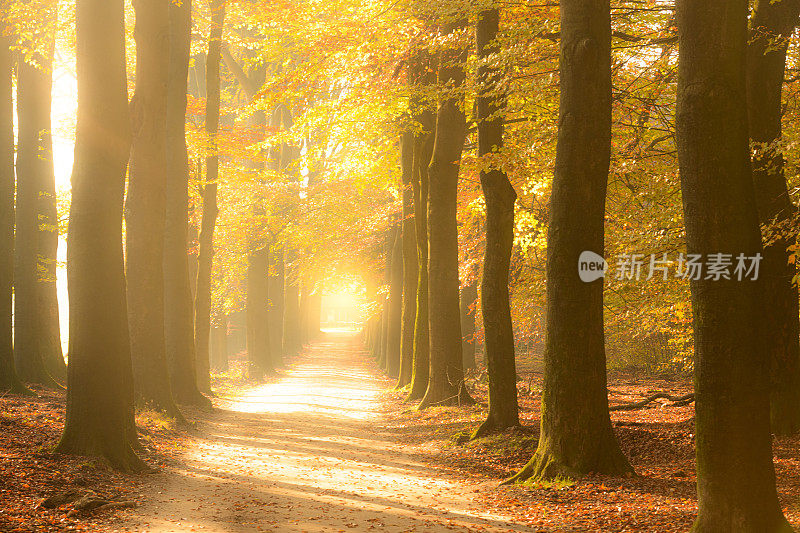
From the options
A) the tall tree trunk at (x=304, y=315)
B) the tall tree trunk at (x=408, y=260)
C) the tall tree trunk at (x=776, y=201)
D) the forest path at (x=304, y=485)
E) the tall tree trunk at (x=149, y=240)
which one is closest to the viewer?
the forest path at (x=304, y=485)

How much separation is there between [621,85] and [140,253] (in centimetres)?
976

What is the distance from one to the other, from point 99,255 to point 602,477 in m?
6.92

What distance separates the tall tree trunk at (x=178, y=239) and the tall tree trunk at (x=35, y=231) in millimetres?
2865

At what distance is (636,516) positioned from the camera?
6.92 meters

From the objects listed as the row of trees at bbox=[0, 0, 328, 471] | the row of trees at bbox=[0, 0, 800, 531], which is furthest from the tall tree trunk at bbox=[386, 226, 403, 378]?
the row of trees at bbox=[0, 0, 328, 471]

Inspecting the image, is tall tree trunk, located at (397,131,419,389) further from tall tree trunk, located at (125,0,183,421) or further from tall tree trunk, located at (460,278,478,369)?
tall tree trunk, located at (125,0,183,421)

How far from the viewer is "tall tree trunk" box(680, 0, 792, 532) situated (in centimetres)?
529

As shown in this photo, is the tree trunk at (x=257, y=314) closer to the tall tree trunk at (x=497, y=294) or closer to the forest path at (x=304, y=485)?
the forest path at (x=304, y=485)

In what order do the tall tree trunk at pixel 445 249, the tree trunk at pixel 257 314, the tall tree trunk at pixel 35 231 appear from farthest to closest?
the tree trunk at pixel 257 314 < the tall tree trunk at pixel 35 231 < the tall tree trunk at pixel 445 249

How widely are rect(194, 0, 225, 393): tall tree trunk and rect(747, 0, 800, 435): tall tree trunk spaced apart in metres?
14.5

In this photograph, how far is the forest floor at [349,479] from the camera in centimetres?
694

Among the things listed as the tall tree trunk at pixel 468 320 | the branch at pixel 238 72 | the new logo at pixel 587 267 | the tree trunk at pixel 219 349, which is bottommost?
the tree trunk at pixel 219 349

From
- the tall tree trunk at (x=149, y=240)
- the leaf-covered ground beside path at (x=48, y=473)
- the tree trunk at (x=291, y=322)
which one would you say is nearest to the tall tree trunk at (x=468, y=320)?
the tall tree trunk at (x=149, y=240)

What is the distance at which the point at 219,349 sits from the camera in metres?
35.7
